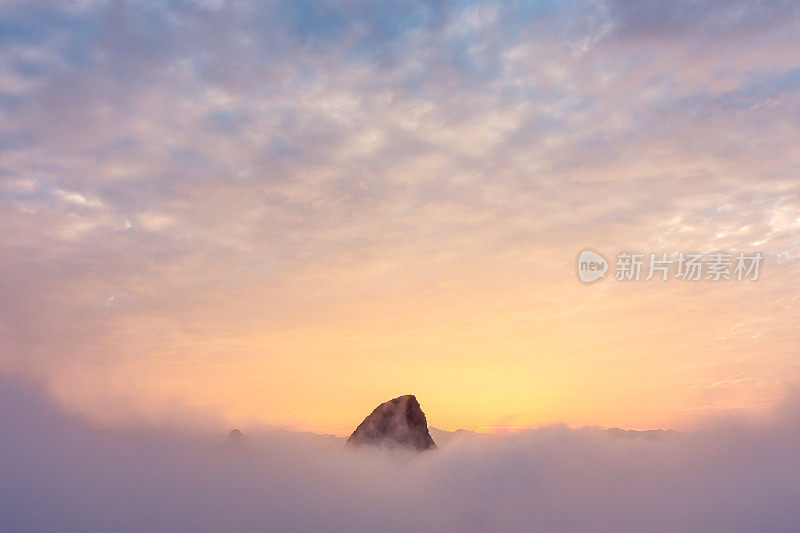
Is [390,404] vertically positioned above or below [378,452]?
above

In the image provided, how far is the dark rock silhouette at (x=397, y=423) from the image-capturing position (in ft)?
627

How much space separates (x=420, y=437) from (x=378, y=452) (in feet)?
46.5

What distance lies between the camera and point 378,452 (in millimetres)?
196875

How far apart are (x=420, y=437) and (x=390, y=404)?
15.9 metres

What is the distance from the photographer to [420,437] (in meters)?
197

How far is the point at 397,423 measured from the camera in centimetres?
19188

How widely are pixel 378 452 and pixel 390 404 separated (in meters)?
17.4

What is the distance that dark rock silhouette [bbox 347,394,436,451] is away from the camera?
191 meters

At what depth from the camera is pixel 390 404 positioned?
192 metres
